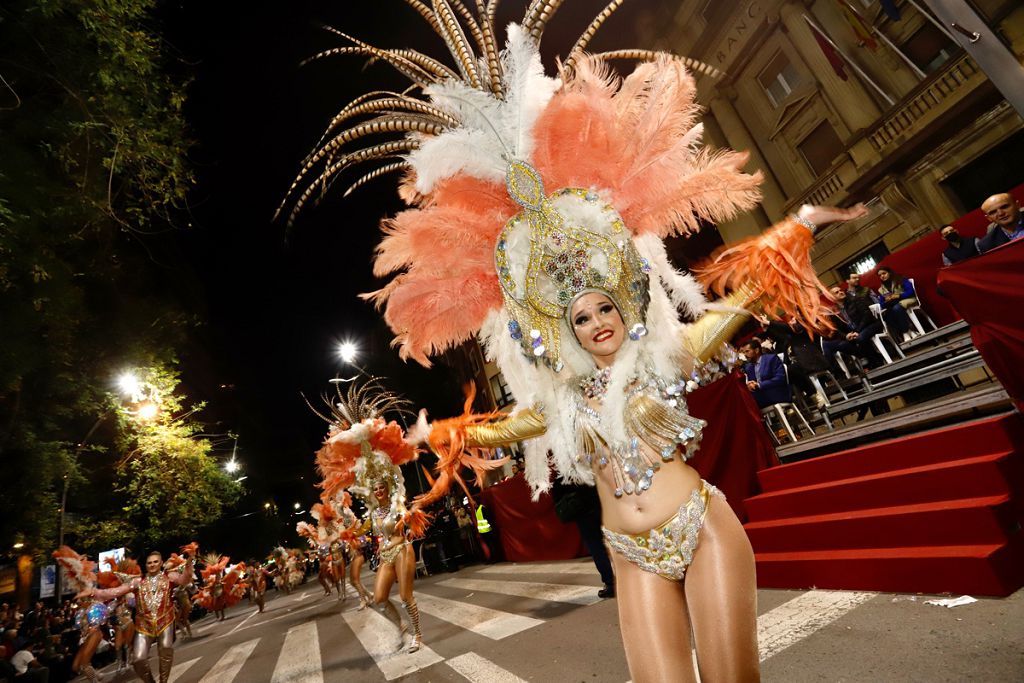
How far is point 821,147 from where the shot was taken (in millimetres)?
17250

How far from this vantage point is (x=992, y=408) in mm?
5230

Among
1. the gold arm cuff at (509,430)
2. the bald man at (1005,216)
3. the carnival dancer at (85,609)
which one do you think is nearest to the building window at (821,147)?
the bald man at (1005,216)

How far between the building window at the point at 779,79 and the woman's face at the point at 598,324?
2034 centimetres

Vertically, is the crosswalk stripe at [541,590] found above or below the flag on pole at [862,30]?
below

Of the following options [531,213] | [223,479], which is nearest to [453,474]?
[531,213]

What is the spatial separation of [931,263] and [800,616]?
7866 millimetres

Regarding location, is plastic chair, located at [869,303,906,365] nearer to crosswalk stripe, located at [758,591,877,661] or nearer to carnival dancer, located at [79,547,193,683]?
crosswalk stripe, located at [758,591,877,661]

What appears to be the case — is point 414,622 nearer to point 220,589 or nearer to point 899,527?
point 899,527

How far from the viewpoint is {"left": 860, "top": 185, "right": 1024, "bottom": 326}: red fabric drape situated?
859 cm

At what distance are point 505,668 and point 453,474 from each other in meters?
3.09

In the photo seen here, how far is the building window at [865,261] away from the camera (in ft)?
49.7

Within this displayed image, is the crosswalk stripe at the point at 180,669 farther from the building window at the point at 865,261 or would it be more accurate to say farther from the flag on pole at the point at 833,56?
the flag on pole at the point at 833,56

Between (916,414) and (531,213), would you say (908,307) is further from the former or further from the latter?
(531,213)

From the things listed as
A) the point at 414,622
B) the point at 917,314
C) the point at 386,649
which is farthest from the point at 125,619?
the point at 917,314
